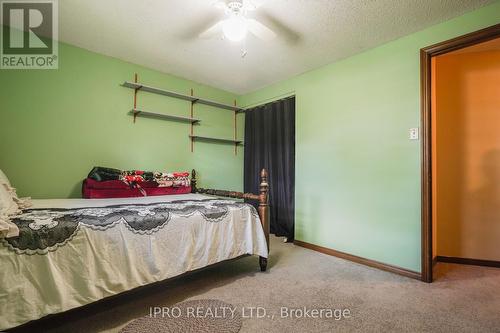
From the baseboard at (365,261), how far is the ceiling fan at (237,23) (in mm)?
2323

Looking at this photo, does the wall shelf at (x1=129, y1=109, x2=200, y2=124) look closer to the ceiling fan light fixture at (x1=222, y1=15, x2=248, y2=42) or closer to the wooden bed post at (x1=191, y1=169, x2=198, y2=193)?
the wooden bed post at (x1=191, y1=169, x2=198, y2=193)

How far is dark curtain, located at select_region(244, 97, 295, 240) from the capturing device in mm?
3334

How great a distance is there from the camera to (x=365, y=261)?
2.42 m

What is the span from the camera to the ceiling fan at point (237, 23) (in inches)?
67.0

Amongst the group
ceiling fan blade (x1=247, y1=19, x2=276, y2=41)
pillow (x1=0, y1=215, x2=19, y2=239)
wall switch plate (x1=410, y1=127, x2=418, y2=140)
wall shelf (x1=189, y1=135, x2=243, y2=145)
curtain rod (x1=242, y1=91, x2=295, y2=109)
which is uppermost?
ceiling fan blade (x1=247, y1=19, x2=276, y2=41)

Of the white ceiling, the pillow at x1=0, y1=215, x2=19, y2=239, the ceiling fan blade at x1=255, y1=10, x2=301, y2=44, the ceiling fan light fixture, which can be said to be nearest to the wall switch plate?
the white ceiling

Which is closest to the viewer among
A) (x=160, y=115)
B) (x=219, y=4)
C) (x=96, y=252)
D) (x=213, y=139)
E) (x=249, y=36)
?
(x=96, y=252)

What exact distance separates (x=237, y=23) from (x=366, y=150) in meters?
1.78

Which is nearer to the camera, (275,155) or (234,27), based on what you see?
(234,27)

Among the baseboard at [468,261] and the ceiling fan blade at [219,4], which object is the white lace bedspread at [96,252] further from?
the baseboard at [468,261]

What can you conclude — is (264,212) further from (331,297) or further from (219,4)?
(219,4)

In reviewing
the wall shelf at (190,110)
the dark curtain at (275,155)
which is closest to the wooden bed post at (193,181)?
the wall shelf at (190,110)

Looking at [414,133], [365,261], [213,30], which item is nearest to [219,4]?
[213,30]

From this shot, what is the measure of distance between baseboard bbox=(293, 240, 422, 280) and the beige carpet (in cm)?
8
